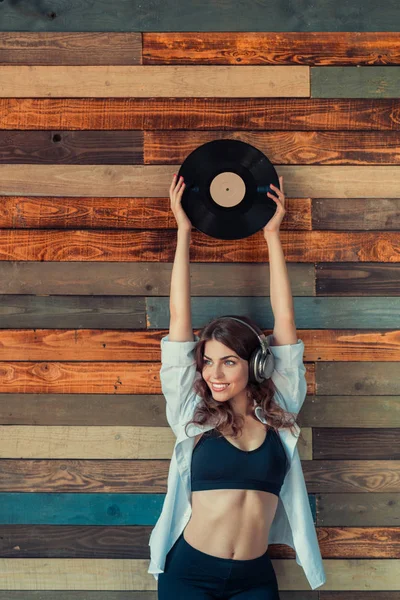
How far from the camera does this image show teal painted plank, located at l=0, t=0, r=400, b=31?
2.16 metres

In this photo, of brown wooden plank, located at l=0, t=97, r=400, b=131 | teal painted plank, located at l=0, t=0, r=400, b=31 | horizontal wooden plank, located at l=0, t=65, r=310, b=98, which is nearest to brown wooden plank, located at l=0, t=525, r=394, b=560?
brown wooden plank, located at l=0, t=97, r=400, b=131

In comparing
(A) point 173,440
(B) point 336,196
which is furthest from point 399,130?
(A) point 173,440

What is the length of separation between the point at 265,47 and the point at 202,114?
351mm

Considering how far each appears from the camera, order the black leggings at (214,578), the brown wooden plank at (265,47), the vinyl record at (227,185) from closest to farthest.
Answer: the black leggings at (214,578), the vinyl record at (227,185), the brown wooden plank at (265,47)

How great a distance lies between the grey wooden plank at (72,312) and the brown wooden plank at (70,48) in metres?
0.92

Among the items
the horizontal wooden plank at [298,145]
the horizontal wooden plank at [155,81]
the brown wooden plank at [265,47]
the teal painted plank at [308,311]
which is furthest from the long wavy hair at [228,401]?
the brown wooden plank at [265,47]

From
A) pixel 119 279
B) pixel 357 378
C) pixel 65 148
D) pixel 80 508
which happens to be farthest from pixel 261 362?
pixel 65 148

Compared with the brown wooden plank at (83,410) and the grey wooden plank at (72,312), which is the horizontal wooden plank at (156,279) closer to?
the grey wooden plank at (72,312)

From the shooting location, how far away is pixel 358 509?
7.32 ft

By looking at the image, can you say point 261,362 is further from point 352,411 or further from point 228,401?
point 352,411

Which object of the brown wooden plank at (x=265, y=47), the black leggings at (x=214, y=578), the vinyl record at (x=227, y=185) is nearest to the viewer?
the black leggings at (x=214, y=578)

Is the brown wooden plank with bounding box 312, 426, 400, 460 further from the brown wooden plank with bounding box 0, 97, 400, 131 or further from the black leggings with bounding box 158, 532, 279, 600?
the brown wooden plank with bounding box 0, 97, 400, 131

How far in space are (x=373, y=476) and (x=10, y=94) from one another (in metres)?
2.08

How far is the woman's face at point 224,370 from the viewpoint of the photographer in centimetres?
187
